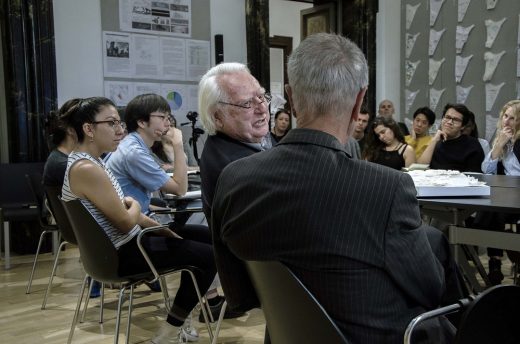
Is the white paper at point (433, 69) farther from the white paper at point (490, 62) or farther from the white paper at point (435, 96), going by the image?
the white paper at point (490, 62)

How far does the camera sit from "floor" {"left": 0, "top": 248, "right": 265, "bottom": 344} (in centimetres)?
305

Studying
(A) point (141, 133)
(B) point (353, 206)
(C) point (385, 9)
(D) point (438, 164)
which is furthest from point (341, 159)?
(C) point (385, 9)

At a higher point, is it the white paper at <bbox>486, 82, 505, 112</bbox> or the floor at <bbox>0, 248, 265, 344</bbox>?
the white paper at <bbox>486, 82, 505, 112</bbox>

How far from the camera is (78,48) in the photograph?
585 cm

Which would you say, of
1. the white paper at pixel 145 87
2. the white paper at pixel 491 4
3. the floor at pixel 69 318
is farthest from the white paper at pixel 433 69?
the floor at pixel 69 318

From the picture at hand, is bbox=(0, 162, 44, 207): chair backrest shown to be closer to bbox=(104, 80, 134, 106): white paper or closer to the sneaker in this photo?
bbox=(104, 80, 134, 106): white paper

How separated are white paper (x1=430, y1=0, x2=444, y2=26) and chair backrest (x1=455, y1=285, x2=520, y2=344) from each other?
5803mm

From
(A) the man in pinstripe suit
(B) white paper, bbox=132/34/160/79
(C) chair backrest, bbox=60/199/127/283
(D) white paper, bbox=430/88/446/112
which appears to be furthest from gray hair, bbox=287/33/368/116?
(D) white paper, bbox=430/88/446/112

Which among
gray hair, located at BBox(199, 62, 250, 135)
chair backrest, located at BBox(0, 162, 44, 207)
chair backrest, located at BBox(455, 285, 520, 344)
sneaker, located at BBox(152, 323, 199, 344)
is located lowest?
sneaker, located at BBox(152, 323, 199, 344)

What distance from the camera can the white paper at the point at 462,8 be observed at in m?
6.16

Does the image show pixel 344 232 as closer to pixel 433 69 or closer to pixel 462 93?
pixel 462 93

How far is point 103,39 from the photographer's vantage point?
5.99 meters

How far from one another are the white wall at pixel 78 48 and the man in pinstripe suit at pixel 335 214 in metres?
5.00

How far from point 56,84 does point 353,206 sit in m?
5.09
